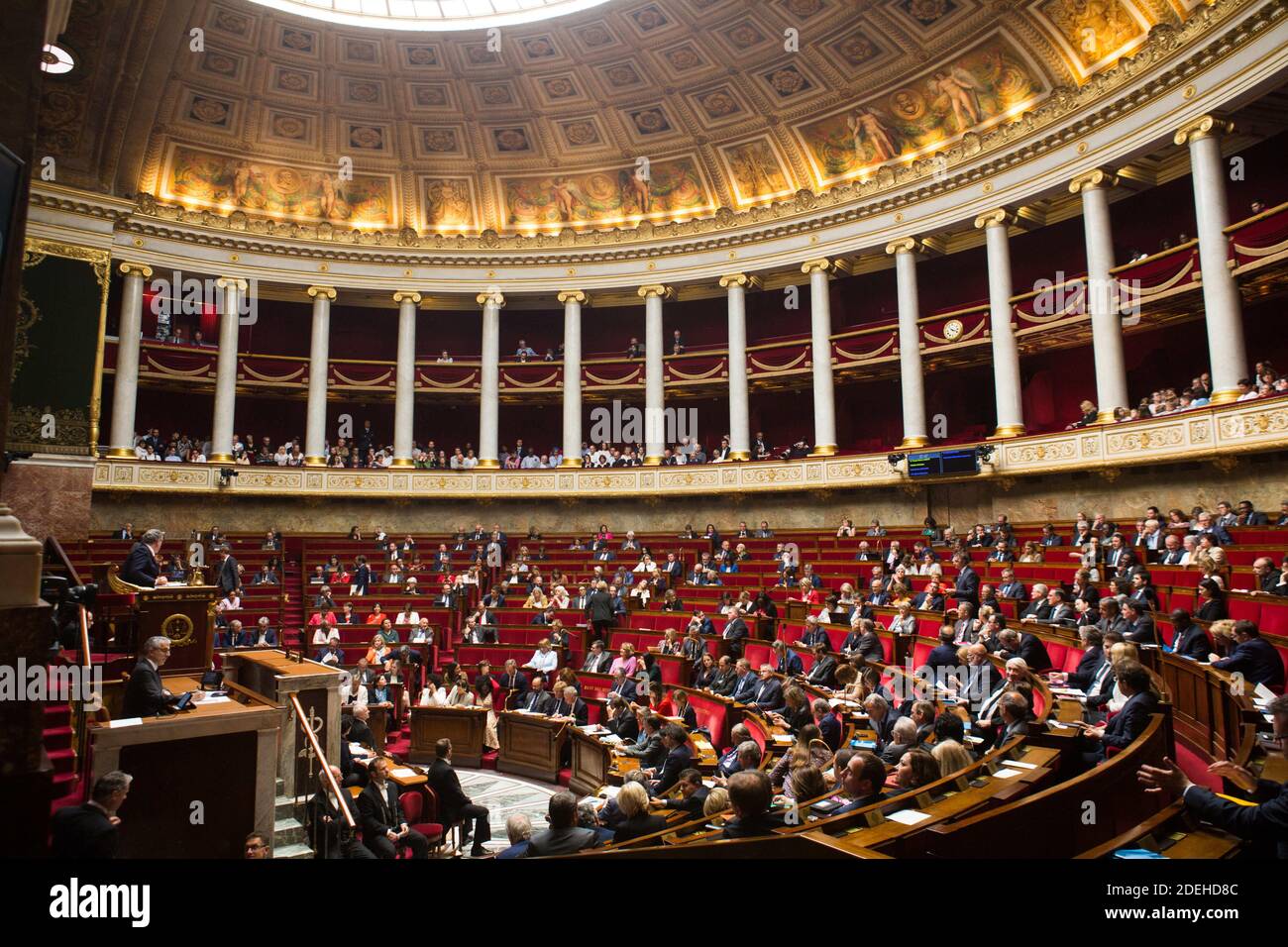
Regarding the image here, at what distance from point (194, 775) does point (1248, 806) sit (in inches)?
238

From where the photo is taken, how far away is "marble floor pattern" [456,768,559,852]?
29.7ft

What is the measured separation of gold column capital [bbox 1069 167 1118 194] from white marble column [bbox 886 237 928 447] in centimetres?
402

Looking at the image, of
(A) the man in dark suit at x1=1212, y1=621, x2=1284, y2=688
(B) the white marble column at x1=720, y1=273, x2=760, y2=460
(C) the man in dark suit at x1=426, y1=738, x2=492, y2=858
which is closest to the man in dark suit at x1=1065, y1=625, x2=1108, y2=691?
(A) the man in dark suit at x1=1212, y1=621, x2=1284, y2=688

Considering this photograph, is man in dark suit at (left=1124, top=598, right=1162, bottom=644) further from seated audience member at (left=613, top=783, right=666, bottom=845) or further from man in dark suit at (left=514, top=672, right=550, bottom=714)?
man in dark suit at (left=514, top=672, right=550, bottom=714)

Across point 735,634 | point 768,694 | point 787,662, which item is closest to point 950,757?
point 768,694

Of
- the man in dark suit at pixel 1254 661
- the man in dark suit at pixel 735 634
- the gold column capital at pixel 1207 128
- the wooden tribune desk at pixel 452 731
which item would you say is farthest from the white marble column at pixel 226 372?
the gold column capital at pixel 1207 128

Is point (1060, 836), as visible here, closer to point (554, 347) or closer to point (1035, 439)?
point (1035, 439)

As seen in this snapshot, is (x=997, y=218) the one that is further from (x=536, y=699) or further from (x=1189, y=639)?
(x=536, y=699)

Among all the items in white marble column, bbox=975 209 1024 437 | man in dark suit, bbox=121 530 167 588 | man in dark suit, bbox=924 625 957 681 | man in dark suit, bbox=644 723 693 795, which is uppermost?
white marble column, bbox=975 209 1024 437

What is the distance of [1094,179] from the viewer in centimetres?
1673

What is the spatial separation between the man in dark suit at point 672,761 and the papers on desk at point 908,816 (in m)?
3.35

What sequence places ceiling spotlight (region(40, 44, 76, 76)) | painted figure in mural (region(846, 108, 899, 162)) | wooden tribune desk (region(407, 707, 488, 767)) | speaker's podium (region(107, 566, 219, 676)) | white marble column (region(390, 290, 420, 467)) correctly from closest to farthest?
speaker's podium (region(107, 566, 219, 676)), wooden tribune desk (region(407, 707, 488, 767)), ceiling spotlight (region(40, 44, 76, 76)), painted figure in mural (region(846, 108, 899, 162)), white marble column (region(390, 290, 420, 467))
